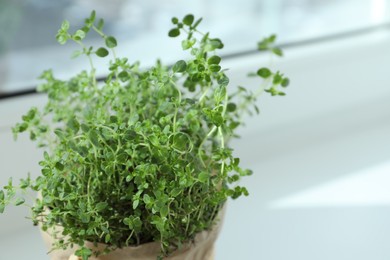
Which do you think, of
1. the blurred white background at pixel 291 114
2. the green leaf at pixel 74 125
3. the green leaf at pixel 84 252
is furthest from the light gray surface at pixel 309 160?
the green leaf at pixel 84 252

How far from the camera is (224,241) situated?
111cm

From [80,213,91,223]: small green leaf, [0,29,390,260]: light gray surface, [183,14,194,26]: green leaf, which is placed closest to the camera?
[80,213,91,223]: small green leaf

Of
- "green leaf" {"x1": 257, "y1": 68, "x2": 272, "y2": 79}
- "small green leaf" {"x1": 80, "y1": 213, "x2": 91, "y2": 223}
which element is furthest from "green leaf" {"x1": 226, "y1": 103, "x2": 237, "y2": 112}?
"small green leaf" {"x1": 80, "y1": 213, "x2": 91, "y2": 223}

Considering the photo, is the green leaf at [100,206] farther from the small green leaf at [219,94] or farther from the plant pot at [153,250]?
the small green leaf at [219,94]

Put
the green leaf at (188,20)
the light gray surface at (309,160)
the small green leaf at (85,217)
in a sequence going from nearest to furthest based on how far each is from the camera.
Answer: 1. the small green leaf at (85,217)
2. the green leaf at (188,20)
3. the light gray surface at (309,160)

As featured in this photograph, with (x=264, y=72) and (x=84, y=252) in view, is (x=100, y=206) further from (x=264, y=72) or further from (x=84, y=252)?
(x=264, y=72)

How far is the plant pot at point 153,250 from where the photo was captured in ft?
2.29

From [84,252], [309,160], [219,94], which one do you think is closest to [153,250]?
[84,252]

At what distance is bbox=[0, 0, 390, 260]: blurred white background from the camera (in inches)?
43.3

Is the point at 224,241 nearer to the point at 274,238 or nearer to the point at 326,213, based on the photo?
the point at 274,238

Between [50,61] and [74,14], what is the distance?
0.31ft

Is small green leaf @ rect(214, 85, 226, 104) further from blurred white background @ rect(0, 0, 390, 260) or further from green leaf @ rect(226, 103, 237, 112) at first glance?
blurred white background @ rect(0, 0, 390, 260)

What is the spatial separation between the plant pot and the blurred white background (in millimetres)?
315

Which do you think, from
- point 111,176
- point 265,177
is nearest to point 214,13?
point 265,177
